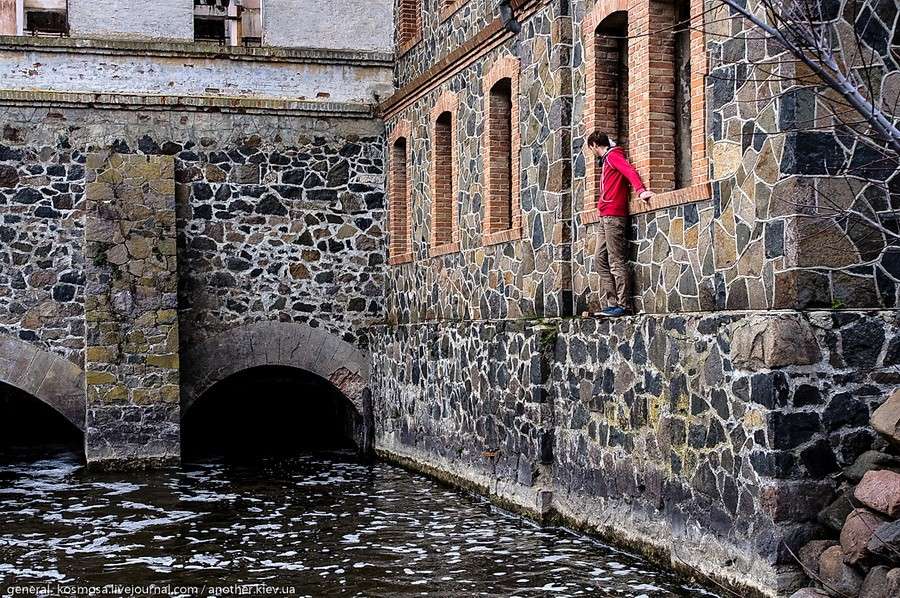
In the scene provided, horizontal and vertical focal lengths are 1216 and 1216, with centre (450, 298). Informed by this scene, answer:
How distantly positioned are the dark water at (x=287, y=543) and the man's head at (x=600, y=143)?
3172 mm

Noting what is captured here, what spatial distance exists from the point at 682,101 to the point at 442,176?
557 cm

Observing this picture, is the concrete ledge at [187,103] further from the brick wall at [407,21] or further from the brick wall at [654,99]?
the brick wall at [654,99]

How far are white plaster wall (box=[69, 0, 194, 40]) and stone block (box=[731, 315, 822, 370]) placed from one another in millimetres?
11174

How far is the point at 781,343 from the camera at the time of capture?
7430 millimetres

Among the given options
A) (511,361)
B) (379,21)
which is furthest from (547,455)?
(379,21)

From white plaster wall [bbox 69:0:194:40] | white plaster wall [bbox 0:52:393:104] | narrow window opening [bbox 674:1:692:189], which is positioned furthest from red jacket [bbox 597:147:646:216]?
white plaster wall [bbox 69:0:194:40]

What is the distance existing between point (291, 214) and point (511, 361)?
5799 mm

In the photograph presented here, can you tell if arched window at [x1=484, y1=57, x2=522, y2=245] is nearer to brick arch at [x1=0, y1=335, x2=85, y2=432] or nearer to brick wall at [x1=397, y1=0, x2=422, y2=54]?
brick wall at [x1=397, y1=0, x2=422, y2=54]

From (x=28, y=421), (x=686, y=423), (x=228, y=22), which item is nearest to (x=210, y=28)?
(x=228, y=22)

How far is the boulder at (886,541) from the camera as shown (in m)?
6.45

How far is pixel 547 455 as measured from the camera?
36.1ft

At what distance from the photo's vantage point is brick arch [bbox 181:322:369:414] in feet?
52.6

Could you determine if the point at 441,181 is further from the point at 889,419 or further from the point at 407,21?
the point at 889,419

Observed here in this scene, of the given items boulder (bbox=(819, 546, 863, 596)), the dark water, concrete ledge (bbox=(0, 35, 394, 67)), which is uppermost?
concrete ledge (bbox=(0, 35, 394, 67))
